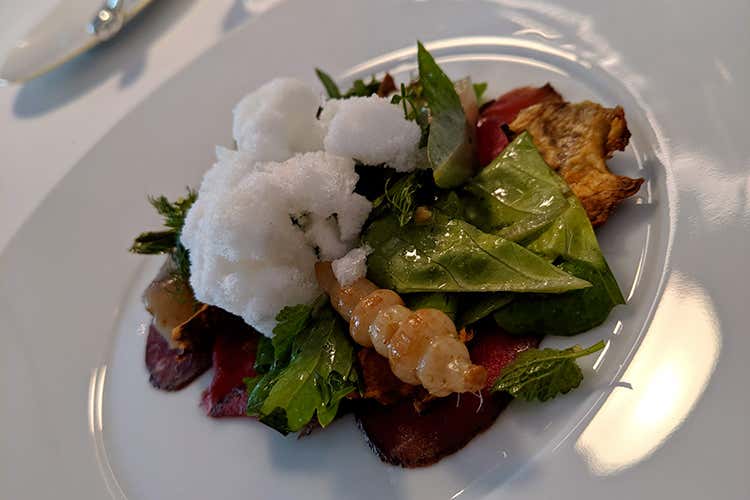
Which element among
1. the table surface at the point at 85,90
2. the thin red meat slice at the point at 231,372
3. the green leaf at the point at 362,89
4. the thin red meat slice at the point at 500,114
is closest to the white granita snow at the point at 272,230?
the thin red meat slice at the point at 231,372

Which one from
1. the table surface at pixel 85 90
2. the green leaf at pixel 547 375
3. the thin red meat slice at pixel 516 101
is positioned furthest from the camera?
the table surface at pixel 85 90

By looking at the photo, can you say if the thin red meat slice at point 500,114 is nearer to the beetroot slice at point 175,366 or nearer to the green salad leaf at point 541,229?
the green salad leaf at point 541,229

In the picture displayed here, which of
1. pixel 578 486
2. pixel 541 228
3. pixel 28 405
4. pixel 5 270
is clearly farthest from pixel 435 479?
pixel 5 270

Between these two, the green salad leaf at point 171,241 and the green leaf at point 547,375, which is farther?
the green salad leaf at point 171,241

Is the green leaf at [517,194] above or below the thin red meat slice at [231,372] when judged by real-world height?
above

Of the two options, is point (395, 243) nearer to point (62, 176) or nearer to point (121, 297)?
point (121, 297)

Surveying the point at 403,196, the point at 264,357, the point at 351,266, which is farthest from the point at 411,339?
the point at 264,357
